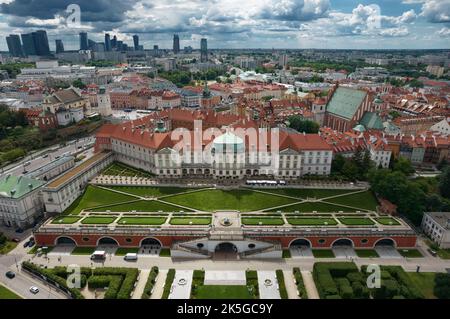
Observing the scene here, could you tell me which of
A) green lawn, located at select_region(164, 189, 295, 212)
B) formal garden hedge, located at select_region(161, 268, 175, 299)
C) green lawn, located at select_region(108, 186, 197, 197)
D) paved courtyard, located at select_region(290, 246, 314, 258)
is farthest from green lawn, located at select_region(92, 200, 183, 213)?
paved courtyard, located at select_region(290, 246, 314, 258)

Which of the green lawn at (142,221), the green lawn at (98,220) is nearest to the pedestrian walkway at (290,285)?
the green lawn at (142,221)

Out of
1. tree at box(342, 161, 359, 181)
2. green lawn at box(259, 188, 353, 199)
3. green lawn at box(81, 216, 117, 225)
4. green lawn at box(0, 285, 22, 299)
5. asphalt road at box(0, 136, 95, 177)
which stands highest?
tree at box(342, 161, 359, 181)

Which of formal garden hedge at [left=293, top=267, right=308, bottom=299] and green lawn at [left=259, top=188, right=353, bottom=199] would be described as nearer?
formal garden hedge at [left=293, top=267, right=308, bottom=299]

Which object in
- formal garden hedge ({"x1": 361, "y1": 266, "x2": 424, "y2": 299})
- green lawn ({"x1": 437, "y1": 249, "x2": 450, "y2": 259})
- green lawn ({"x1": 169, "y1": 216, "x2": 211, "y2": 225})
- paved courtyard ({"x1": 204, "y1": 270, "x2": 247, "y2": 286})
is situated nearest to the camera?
formal garden hedge ({"x1": 361, "y1": 266, "x2": 424, "y2": 299})

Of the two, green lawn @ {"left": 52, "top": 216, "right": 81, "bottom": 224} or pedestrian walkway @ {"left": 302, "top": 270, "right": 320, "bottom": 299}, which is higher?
green lawn @ {"left": 52, "top": 216, "right": 81, "bottom": 224}

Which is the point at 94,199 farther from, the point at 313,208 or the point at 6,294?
the point at 313,208

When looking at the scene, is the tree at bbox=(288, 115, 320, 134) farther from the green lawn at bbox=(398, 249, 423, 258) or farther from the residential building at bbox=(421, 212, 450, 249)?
the green lawn at bbox=(398, 249, 423, 258)
